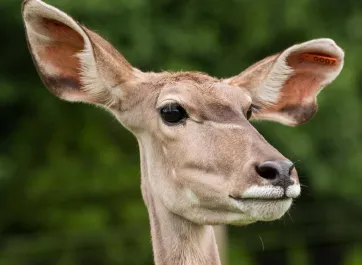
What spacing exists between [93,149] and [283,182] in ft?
36.1

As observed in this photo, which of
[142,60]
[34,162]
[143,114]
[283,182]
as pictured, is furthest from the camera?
[34,162]

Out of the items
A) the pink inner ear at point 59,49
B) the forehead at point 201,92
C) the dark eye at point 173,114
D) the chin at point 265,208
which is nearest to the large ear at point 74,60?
the pink inner ear at point 59,49

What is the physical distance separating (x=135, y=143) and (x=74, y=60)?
9.57m

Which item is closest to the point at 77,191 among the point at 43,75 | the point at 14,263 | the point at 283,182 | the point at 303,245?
the point at 14,263

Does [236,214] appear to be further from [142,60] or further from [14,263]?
[14,263]

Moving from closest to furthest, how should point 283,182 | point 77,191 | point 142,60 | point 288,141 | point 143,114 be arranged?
point 283,182
point 143,114
point 142,60
point 288,141
point 77,191

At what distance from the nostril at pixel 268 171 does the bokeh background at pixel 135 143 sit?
23.2ft

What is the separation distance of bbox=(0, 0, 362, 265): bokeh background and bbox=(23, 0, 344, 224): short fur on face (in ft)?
18.4

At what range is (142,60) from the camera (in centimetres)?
1391

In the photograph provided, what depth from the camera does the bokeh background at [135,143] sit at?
47.3 ft

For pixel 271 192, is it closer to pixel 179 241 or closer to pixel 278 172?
pixel 278 172

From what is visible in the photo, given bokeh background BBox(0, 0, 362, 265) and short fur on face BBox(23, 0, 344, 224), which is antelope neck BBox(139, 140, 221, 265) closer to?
short fur on face BBox(23, 0, 344, 224)

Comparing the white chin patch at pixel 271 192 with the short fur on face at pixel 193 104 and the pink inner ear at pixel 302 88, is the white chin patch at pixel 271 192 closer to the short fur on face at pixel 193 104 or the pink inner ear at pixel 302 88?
the short fur on face at pixel 193 104

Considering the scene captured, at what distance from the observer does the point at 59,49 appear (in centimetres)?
726
